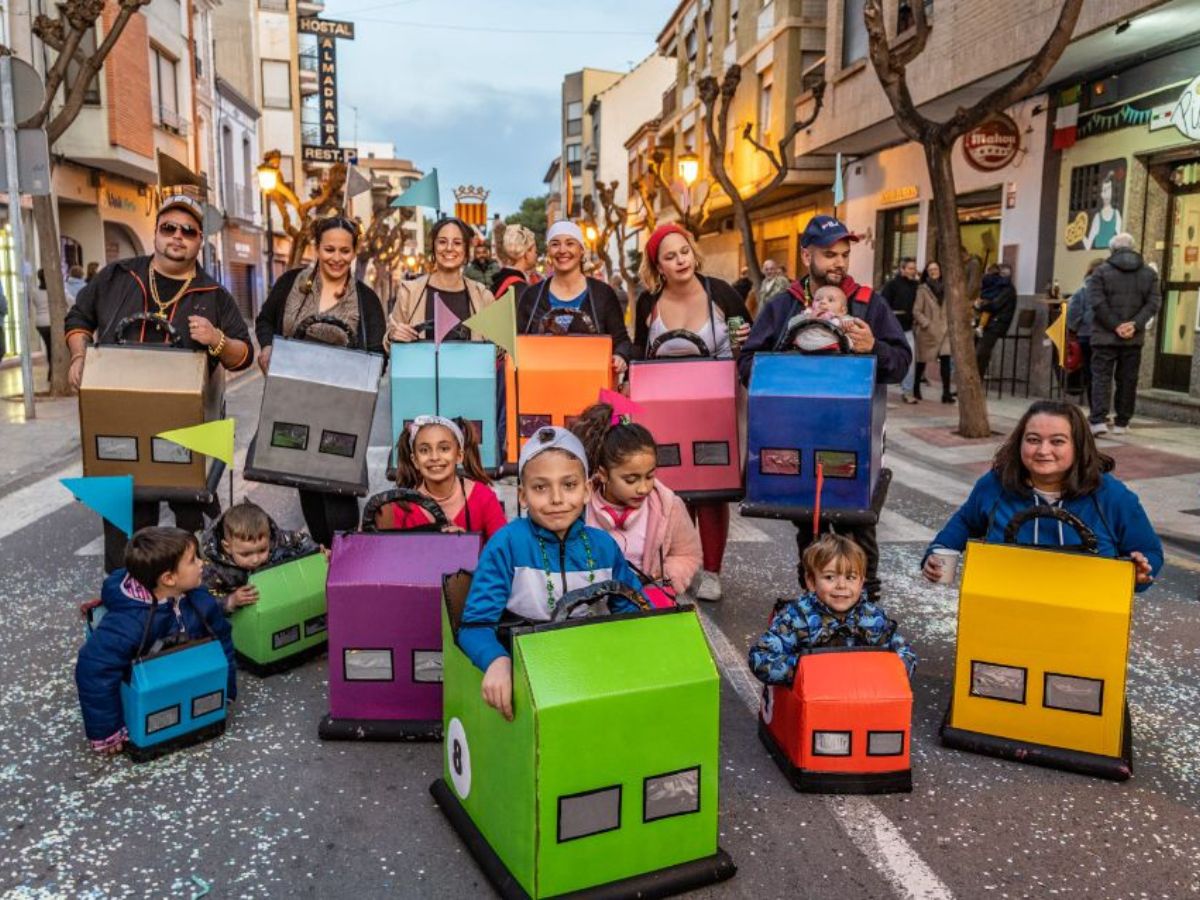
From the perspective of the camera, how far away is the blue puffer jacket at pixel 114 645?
3490 mm

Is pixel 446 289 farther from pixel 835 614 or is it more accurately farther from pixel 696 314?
pixel 835 614

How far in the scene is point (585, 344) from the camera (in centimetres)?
591

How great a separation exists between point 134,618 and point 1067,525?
10.8 feet

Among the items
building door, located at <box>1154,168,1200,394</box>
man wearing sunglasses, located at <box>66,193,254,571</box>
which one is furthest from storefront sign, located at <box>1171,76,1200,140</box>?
man wearing sunglasses, located at <box>66,193,254,571</box>

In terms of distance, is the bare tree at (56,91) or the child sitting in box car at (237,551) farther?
the bare tree at (56,91)

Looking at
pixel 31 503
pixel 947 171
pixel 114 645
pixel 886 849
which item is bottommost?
pixel 886 849

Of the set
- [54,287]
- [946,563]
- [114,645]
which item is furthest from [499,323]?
[54,287]

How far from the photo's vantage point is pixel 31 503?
24.6 feet


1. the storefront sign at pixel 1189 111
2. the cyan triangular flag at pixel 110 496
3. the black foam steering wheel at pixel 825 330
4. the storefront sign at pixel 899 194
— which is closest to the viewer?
the cyan triangular flag at pixel 110 496

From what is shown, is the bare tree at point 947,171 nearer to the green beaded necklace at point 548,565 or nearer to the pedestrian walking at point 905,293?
the pedestrian walking at point 905,293

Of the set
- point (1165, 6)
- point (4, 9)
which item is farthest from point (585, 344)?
point (4, 9)

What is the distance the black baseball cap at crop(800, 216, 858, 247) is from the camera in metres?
4.58

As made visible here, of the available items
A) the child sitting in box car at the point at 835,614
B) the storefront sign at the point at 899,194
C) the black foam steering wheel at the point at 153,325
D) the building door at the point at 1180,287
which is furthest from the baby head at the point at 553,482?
the storefront sign at the point at 899,194

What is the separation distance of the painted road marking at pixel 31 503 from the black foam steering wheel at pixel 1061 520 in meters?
5.95
